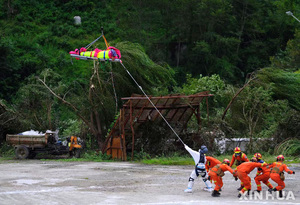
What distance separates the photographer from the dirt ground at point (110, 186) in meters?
11.9

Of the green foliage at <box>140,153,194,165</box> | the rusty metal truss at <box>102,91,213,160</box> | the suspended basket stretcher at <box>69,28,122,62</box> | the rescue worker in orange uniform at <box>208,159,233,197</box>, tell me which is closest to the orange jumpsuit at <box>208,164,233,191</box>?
the rescue worker in orange uniform at <box>208,159,233,197</box>

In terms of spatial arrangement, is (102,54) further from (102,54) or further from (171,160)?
(171,160)

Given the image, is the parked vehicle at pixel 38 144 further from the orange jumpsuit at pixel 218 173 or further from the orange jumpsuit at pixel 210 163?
the orange jumpsuit at pixel 218 173

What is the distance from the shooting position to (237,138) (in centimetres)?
2342

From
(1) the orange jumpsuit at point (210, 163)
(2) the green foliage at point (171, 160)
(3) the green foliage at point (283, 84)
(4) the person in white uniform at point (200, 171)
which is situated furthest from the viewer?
(3) the green foliage at point (283, 84)

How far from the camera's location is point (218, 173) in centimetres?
1246

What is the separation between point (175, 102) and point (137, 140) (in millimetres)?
2714

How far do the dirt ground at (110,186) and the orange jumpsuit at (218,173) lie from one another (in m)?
0.39

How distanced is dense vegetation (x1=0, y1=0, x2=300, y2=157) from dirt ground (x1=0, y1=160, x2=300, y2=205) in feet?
16.4

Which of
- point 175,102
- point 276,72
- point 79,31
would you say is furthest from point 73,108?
point 79,31

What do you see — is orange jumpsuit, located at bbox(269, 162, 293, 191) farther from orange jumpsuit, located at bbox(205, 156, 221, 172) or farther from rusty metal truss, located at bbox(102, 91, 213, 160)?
rusty metal truss, located at bbox(102, 91, 213, 160)

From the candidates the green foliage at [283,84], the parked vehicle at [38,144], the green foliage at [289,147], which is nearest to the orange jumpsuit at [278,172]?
the green foliage at [289,147]

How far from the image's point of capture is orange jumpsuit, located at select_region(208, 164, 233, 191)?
12453mm

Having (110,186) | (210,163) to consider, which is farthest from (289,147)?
(110,186)
